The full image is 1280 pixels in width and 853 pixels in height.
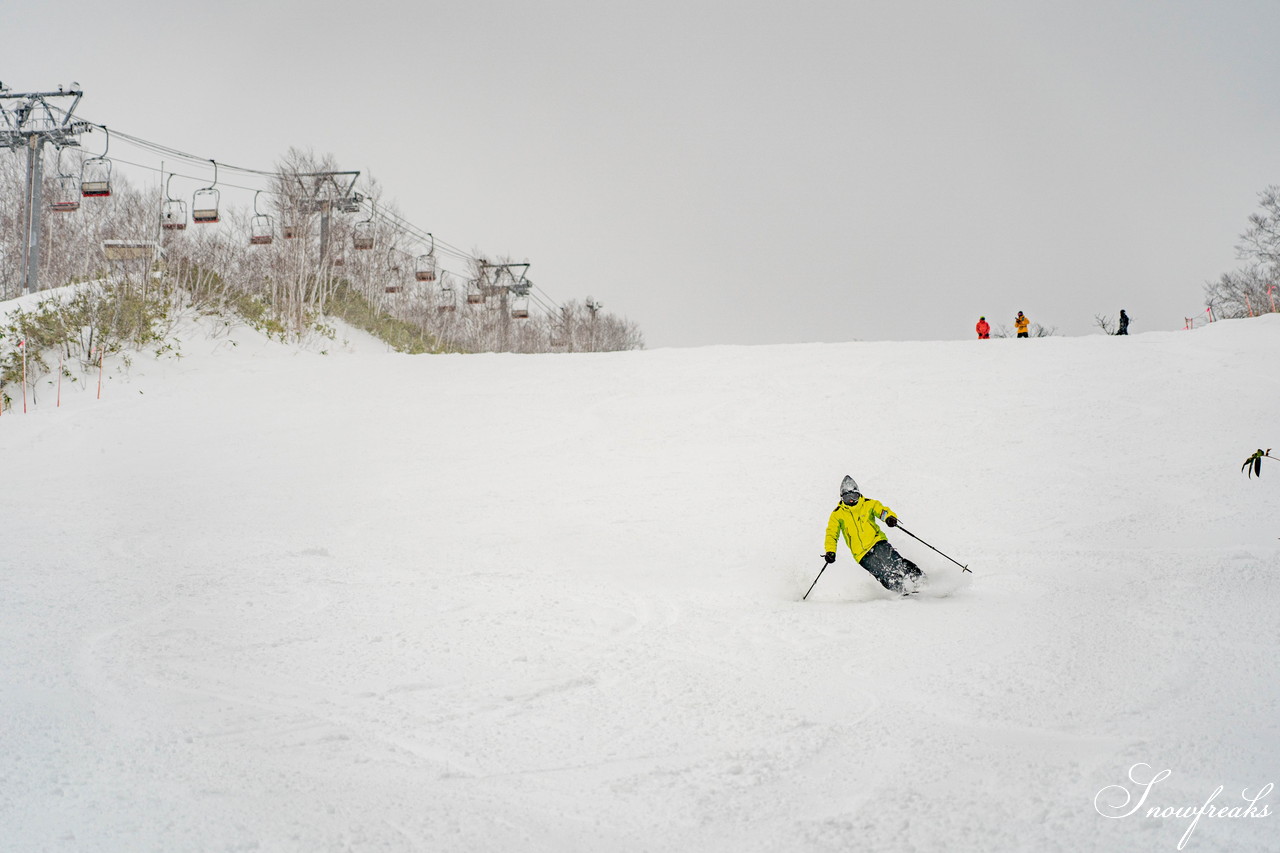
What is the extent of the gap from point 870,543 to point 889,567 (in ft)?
0.98

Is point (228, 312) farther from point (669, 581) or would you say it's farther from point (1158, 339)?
point (1158, 339)

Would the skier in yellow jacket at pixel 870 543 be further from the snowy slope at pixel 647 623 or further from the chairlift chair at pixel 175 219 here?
the chairlift chair at pixel 175 219

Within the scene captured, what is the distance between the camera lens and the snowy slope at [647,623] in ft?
12.3

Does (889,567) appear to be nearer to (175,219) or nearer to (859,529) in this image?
(859,529)

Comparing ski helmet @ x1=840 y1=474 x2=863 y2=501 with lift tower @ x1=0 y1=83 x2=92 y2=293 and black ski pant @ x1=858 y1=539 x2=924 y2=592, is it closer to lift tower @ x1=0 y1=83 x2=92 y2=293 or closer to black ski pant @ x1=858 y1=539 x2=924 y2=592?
black ski pant @ x1=858 y1=539 x2=924 y2=592

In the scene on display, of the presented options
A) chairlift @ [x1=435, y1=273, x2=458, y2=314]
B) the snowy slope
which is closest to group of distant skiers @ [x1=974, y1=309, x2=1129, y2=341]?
the snowy slope

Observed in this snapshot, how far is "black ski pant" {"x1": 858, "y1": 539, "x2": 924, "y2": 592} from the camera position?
27.5 feet

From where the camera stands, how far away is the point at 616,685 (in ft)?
18.2

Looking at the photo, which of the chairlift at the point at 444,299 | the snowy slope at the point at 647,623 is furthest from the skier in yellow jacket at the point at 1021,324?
the chairlift at the point at 444,299

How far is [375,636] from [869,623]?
4134 millimetres

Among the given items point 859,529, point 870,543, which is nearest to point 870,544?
point 870,543

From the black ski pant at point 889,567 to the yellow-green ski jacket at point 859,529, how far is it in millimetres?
74

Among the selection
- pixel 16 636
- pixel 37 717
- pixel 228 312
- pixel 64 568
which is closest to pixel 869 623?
pixel 37 717

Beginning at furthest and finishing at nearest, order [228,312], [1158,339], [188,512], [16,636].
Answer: [228,312] → [1158,339] → [188,512] → [16,636]
